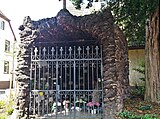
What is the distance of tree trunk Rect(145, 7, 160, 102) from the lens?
781cm

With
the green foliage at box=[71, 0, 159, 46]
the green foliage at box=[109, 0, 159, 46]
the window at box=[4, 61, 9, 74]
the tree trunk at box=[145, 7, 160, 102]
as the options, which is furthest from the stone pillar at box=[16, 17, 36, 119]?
the window at box=[4, 61, 9, 74]

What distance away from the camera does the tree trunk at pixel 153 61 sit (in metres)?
7.81

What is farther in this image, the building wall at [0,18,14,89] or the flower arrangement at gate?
the building wall at [0,18,14,89]

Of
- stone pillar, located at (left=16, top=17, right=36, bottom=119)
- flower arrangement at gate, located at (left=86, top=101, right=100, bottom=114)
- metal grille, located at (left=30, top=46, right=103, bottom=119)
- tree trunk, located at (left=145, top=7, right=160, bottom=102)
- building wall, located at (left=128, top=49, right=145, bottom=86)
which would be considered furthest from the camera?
building wall, located at (left=128, top=49, right=145, bottom=86)

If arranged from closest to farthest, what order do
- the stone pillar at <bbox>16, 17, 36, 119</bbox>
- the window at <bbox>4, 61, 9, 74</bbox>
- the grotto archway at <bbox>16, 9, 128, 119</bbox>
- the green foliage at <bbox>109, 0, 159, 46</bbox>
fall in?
the grotto archway at <bbox>16, 9, 128, 119</bbox> < the stone pillar at <bbox>16, 17, 36, 119</bbox> < the green foliage at <bbox>109, 0, 159, 46</bbox> < the window at <bbox>4, 61, 9, 74</bbox>

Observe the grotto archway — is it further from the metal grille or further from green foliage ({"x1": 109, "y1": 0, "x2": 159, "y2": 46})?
green foliage ({"x1": 109, "y1": 0, "x2": 159, "y2": 46})

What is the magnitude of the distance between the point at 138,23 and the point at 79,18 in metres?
4.30

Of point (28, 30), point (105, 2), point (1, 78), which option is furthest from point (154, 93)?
point (1, 78)

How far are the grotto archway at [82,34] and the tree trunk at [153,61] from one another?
191cm

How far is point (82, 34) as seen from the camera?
727 cm

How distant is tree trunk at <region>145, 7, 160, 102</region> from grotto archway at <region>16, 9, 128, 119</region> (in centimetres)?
191

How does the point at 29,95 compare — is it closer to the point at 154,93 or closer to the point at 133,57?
the point at 154,93

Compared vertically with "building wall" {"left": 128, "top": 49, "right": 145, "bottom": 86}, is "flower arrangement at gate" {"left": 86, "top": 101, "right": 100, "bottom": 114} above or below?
below

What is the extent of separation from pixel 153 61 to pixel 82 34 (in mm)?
2996
